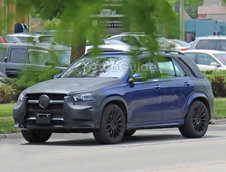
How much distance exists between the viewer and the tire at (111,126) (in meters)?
11.9

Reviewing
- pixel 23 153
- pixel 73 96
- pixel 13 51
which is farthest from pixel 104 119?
pixel 13 51

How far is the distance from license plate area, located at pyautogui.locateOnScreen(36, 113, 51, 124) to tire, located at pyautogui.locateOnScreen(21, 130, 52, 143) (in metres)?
0.62

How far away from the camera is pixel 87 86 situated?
37.7 ft

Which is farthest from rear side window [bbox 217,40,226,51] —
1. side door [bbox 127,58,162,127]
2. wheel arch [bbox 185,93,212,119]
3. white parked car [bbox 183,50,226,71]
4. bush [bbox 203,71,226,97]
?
side door [bbox 127,58,162,127]

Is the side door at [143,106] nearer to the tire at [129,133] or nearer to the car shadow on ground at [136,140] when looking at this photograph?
the car shadow on ground at [136,140]

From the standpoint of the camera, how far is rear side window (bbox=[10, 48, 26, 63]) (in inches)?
111

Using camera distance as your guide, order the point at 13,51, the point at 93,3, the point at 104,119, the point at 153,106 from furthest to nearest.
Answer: the point at 153,106 → the point at 104,119 → the point at 13,51 → the point at 93,3

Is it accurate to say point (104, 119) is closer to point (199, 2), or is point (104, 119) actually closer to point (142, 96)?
point (142, 96)

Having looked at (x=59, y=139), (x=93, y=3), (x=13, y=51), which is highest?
(x=93, y=3)

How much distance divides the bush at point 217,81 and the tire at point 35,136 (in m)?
11.5

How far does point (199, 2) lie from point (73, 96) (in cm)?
942

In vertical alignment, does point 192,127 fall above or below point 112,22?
below

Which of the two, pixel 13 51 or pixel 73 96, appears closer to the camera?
pixel 13 51

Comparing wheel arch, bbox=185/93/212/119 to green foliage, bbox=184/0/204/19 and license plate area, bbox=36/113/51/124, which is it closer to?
license plate area, bbox=36/113/51/124
